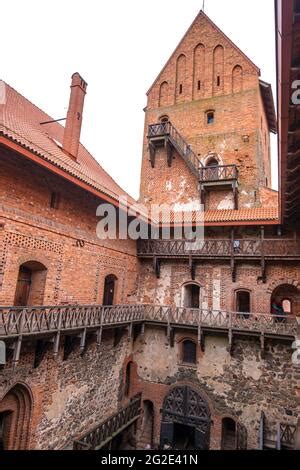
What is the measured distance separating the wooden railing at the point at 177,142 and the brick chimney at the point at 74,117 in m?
5.37

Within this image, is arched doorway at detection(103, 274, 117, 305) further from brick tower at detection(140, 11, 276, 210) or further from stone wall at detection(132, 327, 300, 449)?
brick tower at detection(140, 11, 276, 210)

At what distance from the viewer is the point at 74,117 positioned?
1243 centimetres

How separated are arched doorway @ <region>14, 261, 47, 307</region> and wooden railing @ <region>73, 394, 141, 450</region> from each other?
4.98 m

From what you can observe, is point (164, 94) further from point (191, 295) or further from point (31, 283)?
point (31, 283)

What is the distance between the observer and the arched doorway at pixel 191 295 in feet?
47.1

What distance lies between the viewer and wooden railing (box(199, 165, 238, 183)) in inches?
604

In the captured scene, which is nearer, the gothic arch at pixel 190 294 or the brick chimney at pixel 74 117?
the brick chimney at pixel 74 117

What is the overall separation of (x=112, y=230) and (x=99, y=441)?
7.89 metres

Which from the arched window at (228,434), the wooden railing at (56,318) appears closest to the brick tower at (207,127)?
the wooden railing at (56,318)

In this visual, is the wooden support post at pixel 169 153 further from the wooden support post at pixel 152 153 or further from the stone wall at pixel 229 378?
the stone wall at pixel 229 378

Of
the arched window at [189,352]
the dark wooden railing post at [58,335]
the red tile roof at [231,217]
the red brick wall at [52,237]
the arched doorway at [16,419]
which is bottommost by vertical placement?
the arched doorway at [16,419]

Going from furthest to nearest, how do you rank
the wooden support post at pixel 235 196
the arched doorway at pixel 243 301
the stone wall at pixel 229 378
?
the wooden support post at pixel 235 196 < the arched doorway at pixel 243 301 < the stone wall at pixel 229 378
